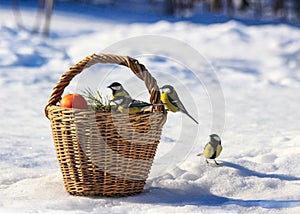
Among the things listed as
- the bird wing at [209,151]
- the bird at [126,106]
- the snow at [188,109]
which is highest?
the bird at [126,106]

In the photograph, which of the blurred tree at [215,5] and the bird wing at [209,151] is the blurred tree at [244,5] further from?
the bird wing at [209,151]

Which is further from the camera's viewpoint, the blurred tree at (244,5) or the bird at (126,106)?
the blurred tree at (244,5)

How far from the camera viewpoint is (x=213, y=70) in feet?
26.3

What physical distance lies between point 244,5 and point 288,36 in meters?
9.70

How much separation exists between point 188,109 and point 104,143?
291 cm

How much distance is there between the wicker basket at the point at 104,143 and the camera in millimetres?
2824

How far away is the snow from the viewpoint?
3041 millimetres

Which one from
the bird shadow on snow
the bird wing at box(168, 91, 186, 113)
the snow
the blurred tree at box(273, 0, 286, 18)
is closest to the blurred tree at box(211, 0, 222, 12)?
the blurred tree at box(273, 0, 286, 18)

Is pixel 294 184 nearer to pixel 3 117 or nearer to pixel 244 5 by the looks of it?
pixel 3 117

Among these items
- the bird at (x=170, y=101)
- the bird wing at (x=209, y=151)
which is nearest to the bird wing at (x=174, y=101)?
the bird at (x=170, y=101)

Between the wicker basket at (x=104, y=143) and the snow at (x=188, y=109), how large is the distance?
0.09 m

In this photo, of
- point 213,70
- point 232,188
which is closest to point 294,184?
point 232,188

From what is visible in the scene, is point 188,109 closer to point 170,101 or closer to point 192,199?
point 170,101

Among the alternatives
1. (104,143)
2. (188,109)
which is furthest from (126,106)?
(188,109)
